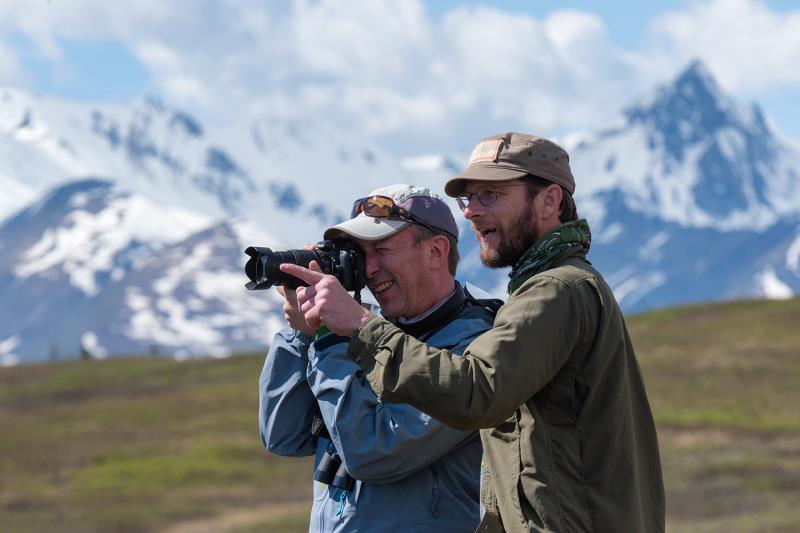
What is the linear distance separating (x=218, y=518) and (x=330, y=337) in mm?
23307

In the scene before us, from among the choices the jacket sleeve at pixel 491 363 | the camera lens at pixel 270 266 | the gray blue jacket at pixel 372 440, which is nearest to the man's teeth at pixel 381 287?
the gray blue jacket at pixel 372 440

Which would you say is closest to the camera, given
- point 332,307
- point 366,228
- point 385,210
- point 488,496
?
point 332,307

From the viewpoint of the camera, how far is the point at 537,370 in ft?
14.9

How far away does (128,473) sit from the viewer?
38.0 metres

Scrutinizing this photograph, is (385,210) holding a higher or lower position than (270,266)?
higher

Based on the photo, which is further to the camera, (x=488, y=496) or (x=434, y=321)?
(x=434, y=321)

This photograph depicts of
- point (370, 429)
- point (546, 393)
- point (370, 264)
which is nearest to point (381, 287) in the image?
point (370, 264)

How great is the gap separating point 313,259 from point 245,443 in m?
37.3

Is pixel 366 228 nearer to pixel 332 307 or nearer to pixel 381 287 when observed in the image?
pixel 381 287

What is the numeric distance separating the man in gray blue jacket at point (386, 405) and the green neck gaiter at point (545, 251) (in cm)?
87

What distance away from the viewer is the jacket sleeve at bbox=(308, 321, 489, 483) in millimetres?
5504

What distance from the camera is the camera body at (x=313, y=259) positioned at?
17.1 ft

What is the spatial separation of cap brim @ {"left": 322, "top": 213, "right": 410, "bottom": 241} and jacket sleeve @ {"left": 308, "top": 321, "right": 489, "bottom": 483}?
0.53 meters

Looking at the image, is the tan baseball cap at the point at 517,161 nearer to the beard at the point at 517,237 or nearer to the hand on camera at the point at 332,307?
the beard at the point at 517,237
